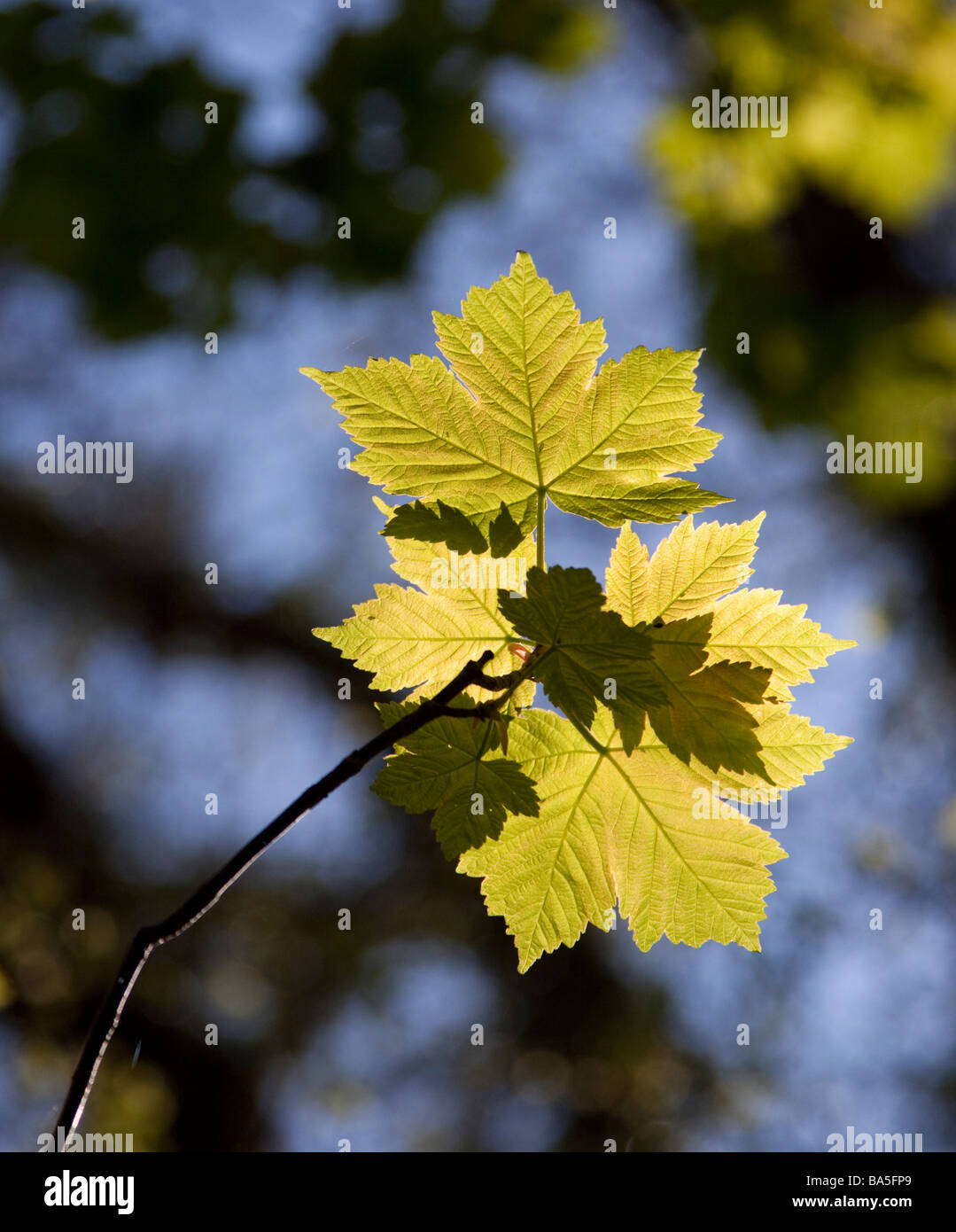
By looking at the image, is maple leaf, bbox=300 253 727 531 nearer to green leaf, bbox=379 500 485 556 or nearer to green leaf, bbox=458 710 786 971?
green leaf, bbox=379 500 485 556

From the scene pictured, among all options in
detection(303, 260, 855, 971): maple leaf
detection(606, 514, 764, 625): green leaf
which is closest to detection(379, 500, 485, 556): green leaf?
detection(303, 260, 855, 971): maple leaf

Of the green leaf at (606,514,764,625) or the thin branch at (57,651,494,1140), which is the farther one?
the green leaf at (606,514,764,625)

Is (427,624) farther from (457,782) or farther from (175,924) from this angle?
(175,924)

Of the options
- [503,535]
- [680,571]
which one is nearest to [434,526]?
[503,535]

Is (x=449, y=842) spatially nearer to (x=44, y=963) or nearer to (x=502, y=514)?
(x=502, y=514)

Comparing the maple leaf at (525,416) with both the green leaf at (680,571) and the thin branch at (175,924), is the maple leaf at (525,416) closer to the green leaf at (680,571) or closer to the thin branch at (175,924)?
the green leaf at (680,571)

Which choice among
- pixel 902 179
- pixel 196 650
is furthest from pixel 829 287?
pixel 196 650

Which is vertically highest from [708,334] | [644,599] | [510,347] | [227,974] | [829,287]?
[829,287]

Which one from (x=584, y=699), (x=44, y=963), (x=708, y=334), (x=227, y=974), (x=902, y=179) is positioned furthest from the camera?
(x=227, y=974)
